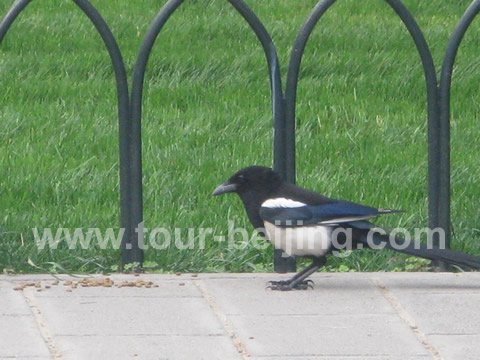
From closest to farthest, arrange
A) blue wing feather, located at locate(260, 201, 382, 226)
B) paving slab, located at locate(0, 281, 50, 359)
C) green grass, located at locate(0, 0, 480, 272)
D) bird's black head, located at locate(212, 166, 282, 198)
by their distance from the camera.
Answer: paving slab, located at locate(0, 281, 50, 359), blue wing feather, located at locate(260, 201, 382, 226), bird's black head, located at locate(212, 166, 282, 198), green grass, located at locate(0, 0, 480, 272)

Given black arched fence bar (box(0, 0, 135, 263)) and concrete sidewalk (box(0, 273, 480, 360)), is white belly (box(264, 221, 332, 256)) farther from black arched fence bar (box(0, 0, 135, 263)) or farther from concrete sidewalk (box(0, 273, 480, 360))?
black arched fence bar (box(0, 0, 135, 263))

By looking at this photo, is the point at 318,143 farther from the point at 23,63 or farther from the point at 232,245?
the point at 23,63

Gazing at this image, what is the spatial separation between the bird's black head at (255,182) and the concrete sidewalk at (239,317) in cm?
37

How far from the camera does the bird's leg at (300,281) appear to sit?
16.0 feet

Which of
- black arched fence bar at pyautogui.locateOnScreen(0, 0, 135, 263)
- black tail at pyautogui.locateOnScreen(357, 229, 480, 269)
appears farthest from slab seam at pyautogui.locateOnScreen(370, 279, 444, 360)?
black arched fence bar at pyautogui.locateOnScreen(0, 0, 135, 263)

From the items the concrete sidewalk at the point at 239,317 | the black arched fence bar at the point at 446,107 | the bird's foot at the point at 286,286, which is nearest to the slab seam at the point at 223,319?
the concrete sidewalk at the point at 239,317

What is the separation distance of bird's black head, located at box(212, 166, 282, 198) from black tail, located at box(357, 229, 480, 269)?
0.42 m

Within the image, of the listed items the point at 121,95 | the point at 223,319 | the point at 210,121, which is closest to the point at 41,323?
the point at 223,319

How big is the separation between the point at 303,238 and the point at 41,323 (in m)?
1.14

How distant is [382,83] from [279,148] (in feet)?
10.3

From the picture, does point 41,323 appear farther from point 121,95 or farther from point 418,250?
point 418,250

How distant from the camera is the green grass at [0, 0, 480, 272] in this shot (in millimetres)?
5730

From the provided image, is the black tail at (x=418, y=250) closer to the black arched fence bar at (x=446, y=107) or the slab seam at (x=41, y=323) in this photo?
the black arched fence bar at (x=446, y=107)

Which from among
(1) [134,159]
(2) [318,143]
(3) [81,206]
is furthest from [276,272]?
(2) [318,143]
